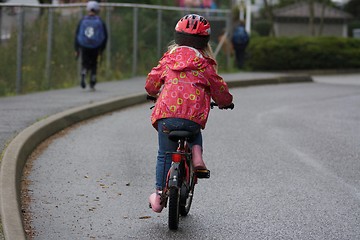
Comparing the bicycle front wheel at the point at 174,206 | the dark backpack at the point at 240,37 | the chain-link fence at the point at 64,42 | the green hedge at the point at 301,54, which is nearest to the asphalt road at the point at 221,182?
the bicycle front wheel at the point at 174,206

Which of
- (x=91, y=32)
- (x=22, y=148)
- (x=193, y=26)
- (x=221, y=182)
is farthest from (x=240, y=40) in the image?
(x=193, y=26)

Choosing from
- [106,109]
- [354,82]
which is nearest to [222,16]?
[354,82]

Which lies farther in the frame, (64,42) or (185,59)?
(64,42)

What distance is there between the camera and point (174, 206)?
23.1ft

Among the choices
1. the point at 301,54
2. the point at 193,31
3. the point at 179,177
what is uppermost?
the point at 193,31

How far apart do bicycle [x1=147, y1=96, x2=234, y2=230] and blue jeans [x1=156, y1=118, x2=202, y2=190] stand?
0.22 ft

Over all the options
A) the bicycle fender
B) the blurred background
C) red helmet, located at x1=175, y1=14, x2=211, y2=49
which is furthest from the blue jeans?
the blurred background

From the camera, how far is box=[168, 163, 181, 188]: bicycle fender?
23.0ft

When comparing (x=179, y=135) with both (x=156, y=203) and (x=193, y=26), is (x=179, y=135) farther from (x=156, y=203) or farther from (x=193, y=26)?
(x=193, y=26)

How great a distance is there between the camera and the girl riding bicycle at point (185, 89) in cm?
715

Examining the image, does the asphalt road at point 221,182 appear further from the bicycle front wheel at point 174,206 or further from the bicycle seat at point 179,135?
the bicycle seat at point 179,135

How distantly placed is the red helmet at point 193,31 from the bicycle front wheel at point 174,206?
1115 millimetres

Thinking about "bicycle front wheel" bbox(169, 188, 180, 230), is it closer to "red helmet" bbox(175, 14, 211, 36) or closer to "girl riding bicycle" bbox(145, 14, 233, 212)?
"girl riding bicycle" bbox(145, 14, 233, 212)

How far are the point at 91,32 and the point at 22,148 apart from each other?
802 centimetres
